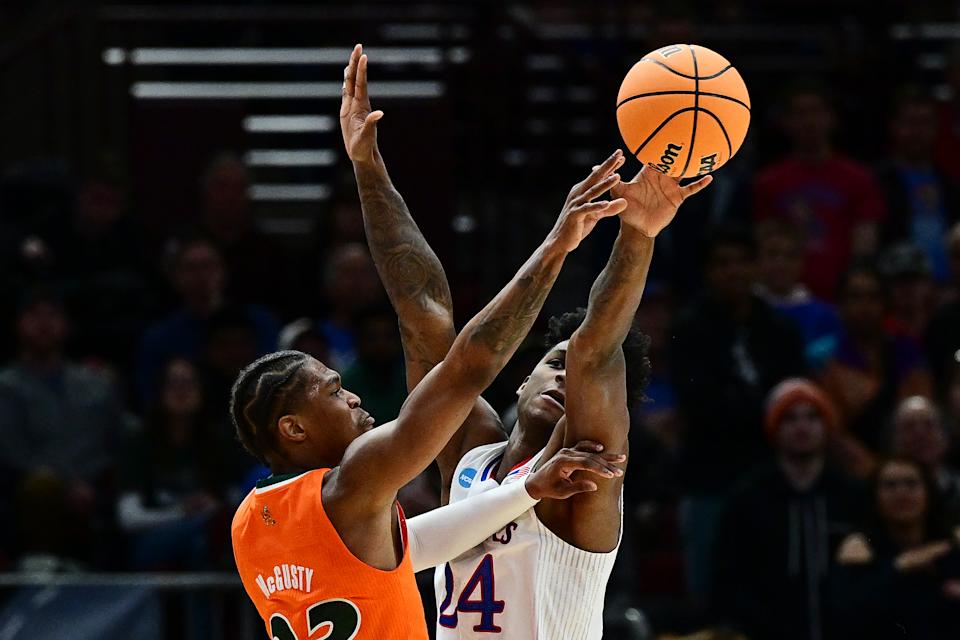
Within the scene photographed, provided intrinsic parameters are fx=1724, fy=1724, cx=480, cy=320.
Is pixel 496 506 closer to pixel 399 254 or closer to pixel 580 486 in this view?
pixel 580 486

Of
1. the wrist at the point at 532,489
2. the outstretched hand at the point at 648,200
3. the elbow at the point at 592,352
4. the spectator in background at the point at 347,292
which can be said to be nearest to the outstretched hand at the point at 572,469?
the wrist at the point at 532,489

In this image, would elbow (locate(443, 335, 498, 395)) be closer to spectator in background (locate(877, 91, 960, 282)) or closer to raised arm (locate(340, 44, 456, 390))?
raised arm (locate(340, 44, 456, 390))

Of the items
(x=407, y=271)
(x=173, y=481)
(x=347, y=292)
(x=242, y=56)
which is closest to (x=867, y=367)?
(x=347, y=292)

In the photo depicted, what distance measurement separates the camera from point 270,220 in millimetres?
14094

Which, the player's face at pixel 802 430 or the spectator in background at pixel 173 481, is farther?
the spectator in background at pixel 173 481

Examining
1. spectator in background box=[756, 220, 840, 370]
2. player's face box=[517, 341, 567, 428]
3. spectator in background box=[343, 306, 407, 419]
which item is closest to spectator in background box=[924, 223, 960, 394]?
spectator in background box=[756, 220, 840, 370]

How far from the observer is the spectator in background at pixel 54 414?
35.6 ft

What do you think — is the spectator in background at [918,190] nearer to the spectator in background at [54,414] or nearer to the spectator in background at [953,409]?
the spectator in background at [953,409]

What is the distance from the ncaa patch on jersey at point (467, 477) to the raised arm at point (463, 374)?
37.2 inches

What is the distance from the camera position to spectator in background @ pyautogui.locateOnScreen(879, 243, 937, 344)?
11359 mm

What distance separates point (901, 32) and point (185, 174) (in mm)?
6159

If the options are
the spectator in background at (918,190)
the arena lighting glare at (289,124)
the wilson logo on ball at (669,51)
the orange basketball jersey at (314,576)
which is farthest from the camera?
the arena lighting glare at (289,124)

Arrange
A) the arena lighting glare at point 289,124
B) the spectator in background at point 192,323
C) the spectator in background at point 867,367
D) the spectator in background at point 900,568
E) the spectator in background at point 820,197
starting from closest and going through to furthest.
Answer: the spectator in background at point 900,568 → the spectator in background at point 867,367 → the spectator in background at point 192,323 → the spectator in background at point 820,197 → the arena lighting glare at point 289,124

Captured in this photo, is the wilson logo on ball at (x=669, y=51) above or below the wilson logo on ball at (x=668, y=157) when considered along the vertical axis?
above
